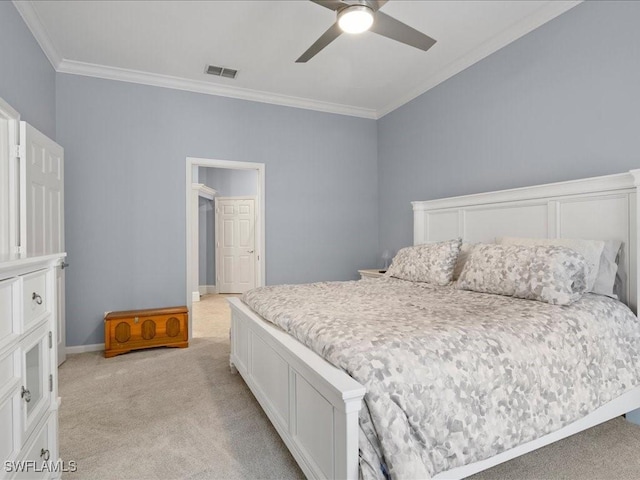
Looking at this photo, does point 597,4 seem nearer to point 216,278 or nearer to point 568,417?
point 568,417

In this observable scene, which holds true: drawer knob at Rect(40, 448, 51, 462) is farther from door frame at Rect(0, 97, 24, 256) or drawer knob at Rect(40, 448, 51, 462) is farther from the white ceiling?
the white ceiling

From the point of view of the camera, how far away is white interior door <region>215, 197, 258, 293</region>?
7.15 metres

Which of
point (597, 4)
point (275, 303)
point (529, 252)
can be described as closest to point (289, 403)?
point (275, 303)

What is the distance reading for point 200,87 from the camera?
396 cm

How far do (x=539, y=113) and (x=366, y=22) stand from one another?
5.54ft

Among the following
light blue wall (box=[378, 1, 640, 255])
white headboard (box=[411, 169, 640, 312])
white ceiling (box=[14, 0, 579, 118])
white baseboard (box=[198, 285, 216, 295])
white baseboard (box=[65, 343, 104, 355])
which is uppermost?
white ceiling (box=[14, 0, 579, 118])

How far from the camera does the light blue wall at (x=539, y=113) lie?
231 cm

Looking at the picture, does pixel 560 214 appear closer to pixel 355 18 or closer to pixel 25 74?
pixel 355 18

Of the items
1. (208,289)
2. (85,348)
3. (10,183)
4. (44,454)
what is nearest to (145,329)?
(85,348)

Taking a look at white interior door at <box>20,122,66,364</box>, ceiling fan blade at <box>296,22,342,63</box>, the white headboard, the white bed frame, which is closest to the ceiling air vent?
ceiling fan blade at <box>296,22,342,63</box>

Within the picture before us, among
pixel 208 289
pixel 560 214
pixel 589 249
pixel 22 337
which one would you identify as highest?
pixel 560 214

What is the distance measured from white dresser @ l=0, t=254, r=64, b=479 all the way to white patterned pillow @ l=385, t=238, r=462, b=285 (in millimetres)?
2458

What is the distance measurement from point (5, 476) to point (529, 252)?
2.63m

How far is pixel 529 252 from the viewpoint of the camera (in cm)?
221
